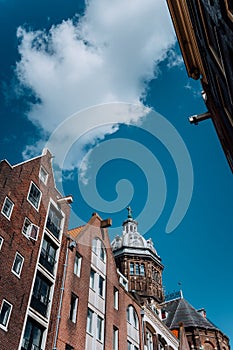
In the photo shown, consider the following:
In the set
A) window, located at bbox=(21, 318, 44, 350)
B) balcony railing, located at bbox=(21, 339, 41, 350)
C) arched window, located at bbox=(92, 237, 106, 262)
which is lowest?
balcony railing, located at bbox=(21, 339, 41, 350)

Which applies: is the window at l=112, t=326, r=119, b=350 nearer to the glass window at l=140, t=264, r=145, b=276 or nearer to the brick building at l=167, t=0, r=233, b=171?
the brick building at l=167, t=0, r=233, b=171

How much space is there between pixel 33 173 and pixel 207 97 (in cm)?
1237

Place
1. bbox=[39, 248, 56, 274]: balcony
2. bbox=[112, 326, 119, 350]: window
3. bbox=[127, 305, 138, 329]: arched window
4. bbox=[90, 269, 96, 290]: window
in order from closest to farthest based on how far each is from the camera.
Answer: bbox=[39, 248, 56, 274]: balcony → bbox=[112, 326, 119, 350]: window → bbox=[90, 269, 96, 290]: window → bbox=[127, 305, 138, 329]: arched window

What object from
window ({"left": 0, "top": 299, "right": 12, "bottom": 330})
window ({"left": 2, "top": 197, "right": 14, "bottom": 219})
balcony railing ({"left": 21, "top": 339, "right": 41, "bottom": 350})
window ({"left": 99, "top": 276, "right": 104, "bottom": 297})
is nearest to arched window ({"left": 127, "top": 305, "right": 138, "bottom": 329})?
window ({"left": 99, "top": 276, "right": 104, "bottom": 297})

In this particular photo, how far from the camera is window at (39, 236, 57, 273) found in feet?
72.9

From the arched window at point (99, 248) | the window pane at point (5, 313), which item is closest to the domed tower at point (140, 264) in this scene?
the arched window at point (99, 248)

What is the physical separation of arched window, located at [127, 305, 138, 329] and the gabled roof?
2251 cm

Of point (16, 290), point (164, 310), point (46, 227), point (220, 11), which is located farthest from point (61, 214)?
point (164, 310)

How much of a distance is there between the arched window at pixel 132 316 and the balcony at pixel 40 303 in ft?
35.4

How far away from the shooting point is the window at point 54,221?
24.3 metres

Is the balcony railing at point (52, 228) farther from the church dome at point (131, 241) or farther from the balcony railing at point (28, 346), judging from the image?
the church dome at point (131, 241)

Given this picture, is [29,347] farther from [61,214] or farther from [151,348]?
[151,348]

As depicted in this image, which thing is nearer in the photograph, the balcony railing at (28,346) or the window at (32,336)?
the balcony railing at (28,346)

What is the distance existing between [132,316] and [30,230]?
14.0m
